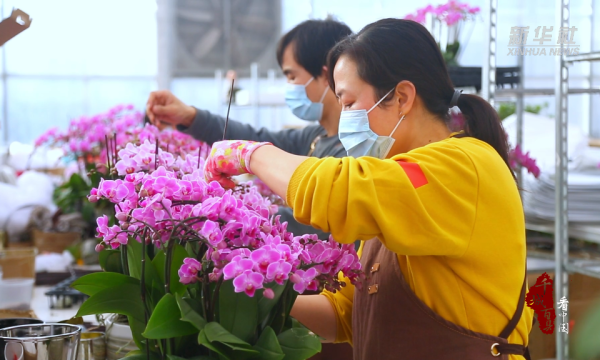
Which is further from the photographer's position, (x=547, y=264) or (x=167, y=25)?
(x=167, y=25)

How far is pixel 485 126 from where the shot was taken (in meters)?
1.07

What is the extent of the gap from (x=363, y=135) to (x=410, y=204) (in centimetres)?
34

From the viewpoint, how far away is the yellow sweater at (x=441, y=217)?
0.81 m

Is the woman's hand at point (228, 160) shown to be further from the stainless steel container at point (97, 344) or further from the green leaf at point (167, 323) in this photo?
the stainless steel container at point (97, 344)

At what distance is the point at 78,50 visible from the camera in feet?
27.6

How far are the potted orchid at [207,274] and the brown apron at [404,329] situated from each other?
169 millimetres

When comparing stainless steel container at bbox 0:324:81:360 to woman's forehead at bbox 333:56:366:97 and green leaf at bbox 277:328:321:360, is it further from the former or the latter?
woman's forehead at bbox 333:56:366:97

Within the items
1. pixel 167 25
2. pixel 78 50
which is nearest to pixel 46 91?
pixel 78 50

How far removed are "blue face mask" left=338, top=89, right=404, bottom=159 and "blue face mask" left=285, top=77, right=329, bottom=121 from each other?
0.84m

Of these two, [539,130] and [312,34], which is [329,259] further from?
[539,130]

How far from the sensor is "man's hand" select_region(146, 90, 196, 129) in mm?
1931

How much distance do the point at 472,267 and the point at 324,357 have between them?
60 centimetres

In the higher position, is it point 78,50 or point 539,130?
point 78,50

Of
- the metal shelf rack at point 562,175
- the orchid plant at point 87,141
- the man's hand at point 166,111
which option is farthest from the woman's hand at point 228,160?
the metal shelf rack at point 562,175
